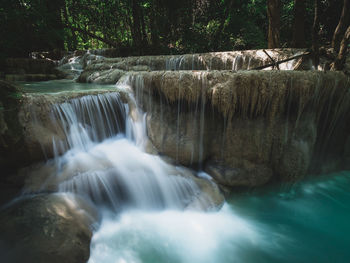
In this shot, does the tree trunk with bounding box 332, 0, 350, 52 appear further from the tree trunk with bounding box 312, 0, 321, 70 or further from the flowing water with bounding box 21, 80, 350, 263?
the flowing water with bounding box 21, 80, 350, 263

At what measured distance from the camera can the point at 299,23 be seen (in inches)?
259

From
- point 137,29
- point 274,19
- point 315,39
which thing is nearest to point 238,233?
point 315,39

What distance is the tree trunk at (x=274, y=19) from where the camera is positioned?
21.1ft

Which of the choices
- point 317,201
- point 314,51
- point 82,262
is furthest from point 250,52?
point 82,262

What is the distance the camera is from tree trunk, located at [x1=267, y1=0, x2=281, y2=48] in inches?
254

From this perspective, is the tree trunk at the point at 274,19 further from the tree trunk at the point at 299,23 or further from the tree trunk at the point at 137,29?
the tree trunk at the point at 137,29

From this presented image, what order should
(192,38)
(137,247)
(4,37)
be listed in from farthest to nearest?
(192,38)
(4,37)
(137,247)

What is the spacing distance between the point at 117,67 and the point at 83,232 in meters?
5.81

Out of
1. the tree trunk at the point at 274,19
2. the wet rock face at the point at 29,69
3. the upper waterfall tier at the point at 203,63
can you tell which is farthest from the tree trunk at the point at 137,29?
the tree trunk at the point at 274,19

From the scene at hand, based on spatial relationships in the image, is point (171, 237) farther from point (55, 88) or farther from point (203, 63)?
point (203, 63)

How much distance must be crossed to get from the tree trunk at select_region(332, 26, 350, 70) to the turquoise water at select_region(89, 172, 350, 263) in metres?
2.80

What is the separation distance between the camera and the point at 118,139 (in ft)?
13.7

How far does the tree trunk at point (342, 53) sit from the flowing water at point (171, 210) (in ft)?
8.42

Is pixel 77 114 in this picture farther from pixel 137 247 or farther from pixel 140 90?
pixel 137 247
